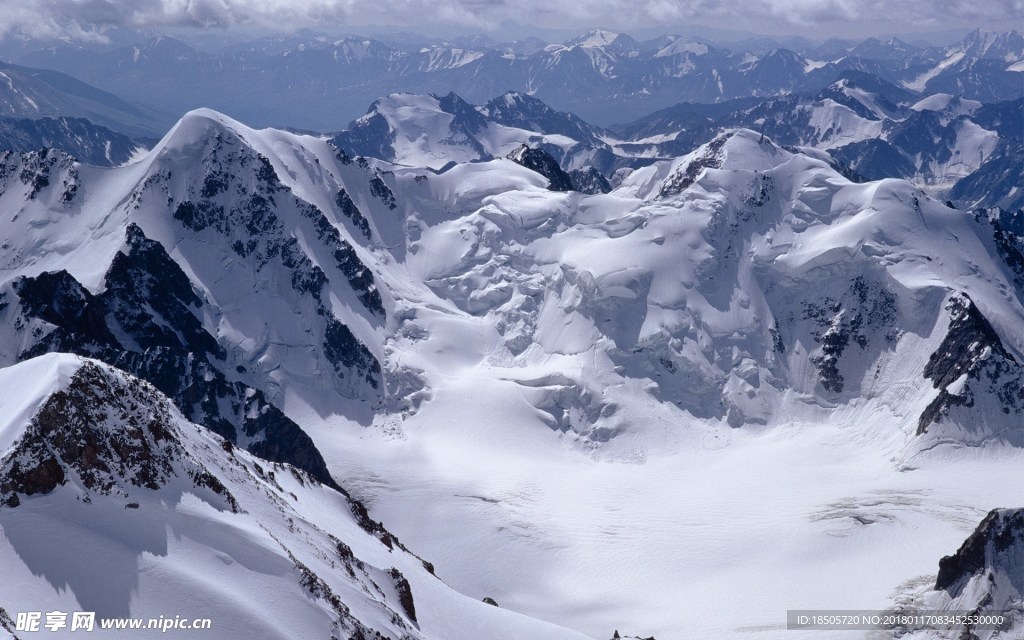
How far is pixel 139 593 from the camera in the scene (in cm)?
7244

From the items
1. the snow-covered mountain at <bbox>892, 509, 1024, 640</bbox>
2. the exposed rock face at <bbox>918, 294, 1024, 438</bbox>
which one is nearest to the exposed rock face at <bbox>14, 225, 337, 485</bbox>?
the snow-covered mountain at <bbox>892, 509, 1024, 640</bbox>

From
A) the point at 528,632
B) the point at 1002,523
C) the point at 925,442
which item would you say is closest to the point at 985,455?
the point at 925,442

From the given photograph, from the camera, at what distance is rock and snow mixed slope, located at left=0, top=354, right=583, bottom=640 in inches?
2847

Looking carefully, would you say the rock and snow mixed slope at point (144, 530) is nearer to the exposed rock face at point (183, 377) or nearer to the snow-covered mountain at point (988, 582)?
the snow-covered mountain at point (988, 582)

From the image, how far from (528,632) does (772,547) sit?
7802 centimetres

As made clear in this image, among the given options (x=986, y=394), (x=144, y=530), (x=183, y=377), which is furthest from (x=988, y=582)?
(x=183, y=377)

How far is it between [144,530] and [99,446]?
900cm

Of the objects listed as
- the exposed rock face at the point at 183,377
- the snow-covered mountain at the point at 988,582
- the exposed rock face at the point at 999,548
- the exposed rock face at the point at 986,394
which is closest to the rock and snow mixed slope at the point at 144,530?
the snow-covered mountain at the point at 988,582

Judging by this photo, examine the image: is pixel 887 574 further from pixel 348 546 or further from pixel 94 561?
pixel 94 561

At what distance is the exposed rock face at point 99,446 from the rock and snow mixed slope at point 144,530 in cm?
10

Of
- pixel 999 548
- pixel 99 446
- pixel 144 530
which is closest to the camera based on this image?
pixel 144 530

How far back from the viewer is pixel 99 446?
80.2 m

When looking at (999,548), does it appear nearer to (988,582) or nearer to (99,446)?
(988,582)

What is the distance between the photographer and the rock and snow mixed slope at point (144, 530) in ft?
237
